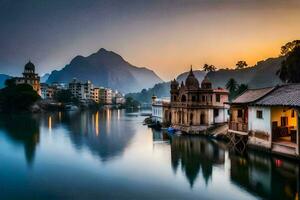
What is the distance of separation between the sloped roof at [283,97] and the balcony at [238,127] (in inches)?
153

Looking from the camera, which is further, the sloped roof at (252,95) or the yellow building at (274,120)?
the sloped roof at (252,95)

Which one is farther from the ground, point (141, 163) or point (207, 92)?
point (207, 92)

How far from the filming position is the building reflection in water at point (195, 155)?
1120 inches

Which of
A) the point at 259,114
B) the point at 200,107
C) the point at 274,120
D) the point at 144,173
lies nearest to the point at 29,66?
the point at 200,107

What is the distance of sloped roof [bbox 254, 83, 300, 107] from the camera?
29580 mm

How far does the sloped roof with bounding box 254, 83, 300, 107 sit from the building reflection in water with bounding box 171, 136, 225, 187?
26.1 feet

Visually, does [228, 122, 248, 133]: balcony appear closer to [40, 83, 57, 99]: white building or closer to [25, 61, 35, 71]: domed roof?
[25, 61, 35, 71]: domed roof

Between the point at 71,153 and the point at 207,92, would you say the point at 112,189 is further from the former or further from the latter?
the point at 207,92

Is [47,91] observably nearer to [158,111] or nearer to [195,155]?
[158,111]

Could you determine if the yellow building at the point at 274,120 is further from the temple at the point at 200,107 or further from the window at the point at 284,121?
the temple at the point at 200,107

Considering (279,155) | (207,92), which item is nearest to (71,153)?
(279,155)

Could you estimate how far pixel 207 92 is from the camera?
56.5m

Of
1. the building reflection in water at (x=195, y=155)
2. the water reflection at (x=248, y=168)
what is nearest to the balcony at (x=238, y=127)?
the water reflection at (x=248, y=168)

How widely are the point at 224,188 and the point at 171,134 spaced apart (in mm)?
32610
